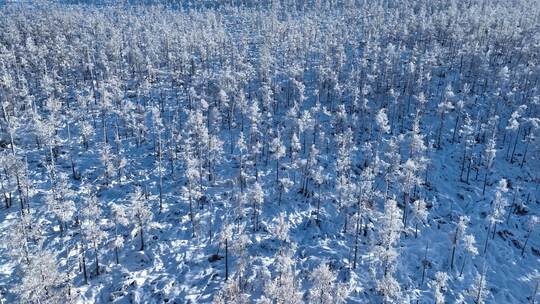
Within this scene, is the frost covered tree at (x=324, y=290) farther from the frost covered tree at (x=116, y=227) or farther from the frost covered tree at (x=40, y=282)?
the frost covered tree at (x=40, y=282)

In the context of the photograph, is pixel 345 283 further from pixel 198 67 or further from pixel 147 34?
pixel 147 34

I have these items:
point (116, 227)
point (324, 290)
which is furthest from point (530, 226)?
point (116, 227)

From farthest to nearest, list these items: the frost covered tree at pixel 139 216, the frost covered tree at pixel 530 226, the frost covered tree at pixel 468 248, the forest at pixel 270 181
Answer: the frost covered tree at pixel 530 226 < the frost covered tree at pixel 468 248 < the frost covered tree at pixel 139 216 < the forest at pixel 270 181

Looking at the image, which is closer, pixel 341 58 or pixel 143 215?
pixel 143 215

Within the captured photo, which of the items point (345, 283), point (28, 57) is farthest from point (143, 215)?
point (28, 57)

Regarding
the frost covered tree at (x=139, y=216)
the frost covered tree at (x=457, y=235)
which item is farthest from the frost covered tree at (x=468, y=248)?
the frost covered tree at (x=139, y=216)

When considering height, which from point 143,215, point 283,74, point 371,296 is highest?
point 283,74

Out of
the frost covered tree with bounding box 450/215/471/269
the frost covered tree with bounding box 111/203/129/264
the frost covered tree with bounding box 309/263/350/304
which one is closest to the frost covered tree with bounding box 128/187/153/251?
the frost covered tree with bounding box 111/203/129/264

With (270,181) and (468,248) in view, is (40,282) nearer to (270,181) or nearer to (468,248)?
(270,181)
